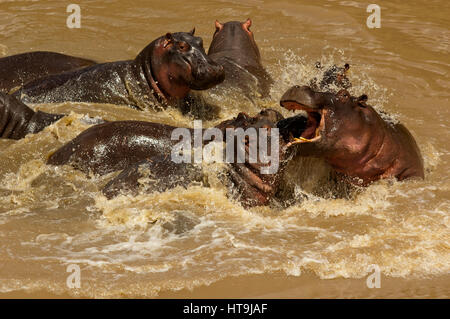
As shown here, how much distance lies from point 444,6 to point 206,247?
1006 centimetres

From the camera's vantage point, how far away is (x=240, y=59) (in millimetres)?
10555

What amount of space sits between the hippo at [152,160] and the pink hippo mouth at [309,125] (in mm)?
82

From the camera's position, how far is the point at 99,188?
22.8 feet

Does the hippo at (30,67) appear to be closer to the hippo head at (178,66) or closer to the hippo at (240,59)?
the hippo head at (178,66)

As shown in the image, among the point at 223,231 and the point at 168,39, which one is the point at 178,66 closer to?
the point at 168,39

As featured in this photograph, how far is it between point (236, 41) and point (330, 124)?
4859 mm

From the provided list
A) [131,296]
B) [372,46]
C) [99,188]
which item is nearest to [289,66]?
[372,46]

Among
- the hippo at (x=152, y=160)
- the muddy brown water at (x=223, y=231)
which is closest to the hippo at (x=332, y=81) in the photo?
the muddy brown water at (x=223, y=231)

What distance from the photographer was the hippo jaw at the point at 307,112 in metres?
6.15

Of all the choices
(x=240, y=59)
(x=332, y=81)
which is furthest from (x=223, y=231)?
(x=240, y=59)

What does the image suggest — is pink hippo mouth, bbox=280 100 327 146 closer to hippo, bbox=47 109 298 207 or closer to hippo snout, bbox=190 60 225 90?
hippo, bbox=47 109 298 207

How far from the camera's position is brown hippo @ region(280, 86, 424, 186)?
20.7 ft

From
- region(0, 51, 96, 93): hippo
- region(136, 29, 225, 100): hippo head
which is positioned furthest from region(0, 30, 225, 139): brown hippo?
region(0, 51, 96, 93): hippo
